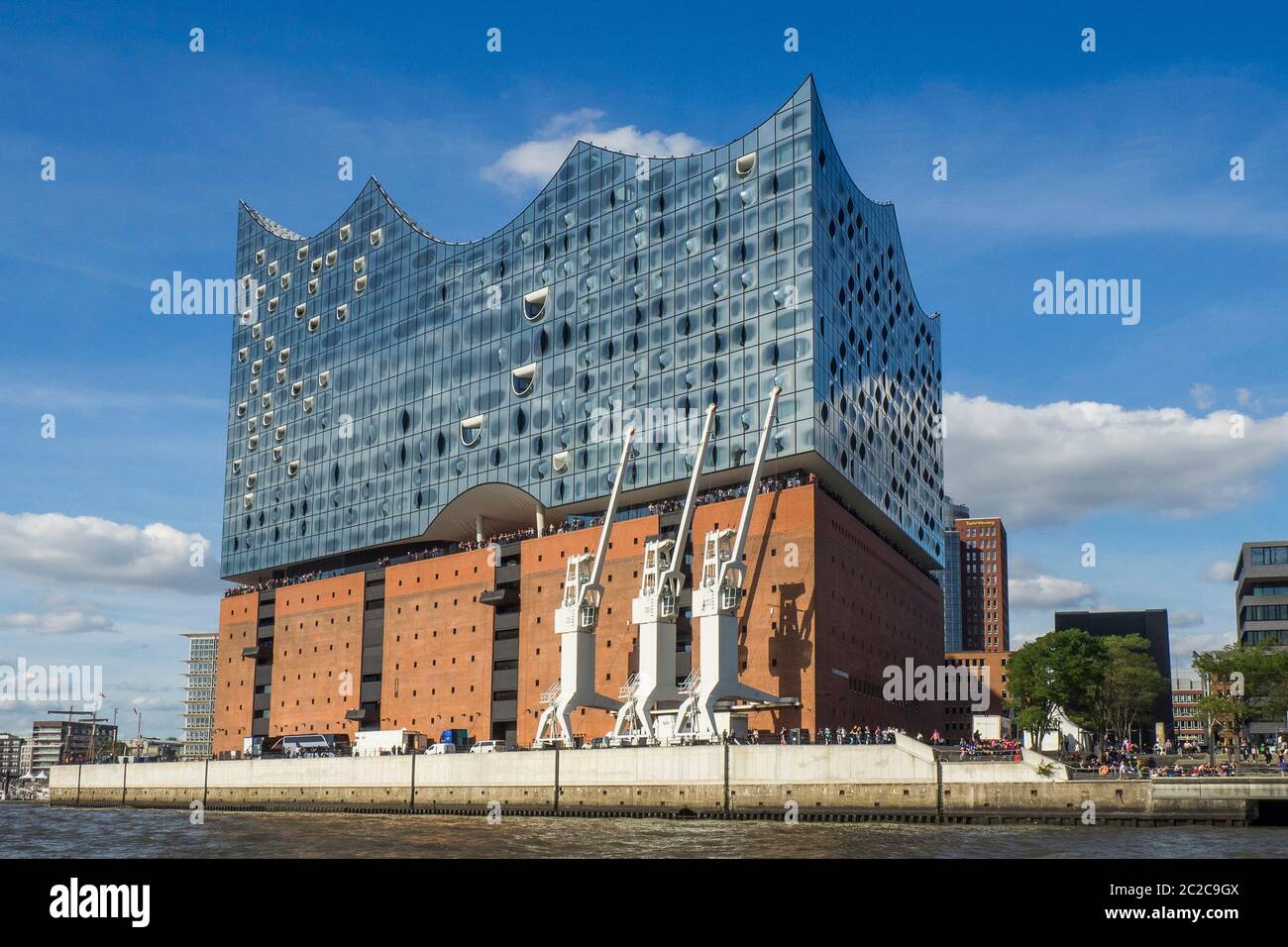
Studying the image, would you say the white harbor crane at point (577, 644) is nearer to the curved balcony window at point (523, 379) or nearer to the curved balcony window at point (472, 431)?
the curved balcony window at point (523, 379)

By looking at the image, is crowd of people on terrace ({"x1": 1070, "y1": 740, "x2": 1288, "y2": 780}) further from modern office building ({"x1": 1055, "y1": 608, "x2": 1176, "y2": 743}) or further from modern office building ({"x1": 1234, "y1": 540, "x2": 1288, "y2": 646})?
modern office building ({"x1": 1055, "y1": 608, "x2": 1176, "y2": 743})

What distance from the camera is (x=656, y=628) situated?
8031cm

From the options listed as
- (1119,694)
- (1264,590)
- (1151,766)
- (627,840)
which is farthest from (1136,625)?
(627,840)

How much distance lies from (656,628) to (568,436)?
934 inches

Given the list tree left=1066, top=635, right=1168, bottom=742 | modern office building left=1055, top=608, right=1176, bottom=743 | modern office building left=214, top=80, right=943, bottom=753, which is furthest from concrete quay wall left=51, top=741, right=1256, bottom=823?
modern office building left=1055, top=608, right=1176, bottom=743

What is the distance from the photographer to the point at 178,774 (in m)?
110

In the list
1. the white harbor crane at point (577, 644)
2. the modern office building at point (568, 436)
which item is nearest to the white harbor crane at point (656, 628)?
the white harbor crane at point (577, 644)

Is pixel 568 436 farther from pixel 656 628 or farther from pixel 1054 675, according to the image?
pixel 1054 675

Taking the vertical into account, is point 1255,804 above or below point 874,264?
below

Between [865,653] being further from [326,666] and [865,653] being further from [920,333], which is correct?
[326,666]
